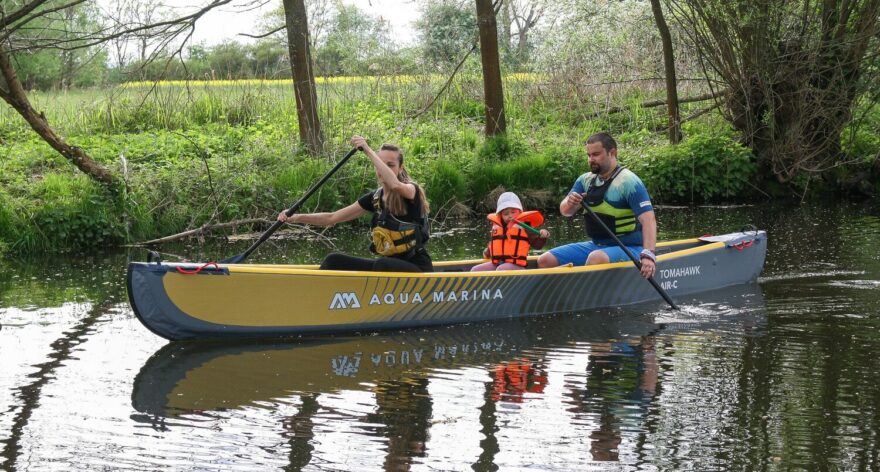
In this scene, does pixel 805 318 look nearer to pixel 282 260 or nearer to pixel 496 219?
pixel 496 219

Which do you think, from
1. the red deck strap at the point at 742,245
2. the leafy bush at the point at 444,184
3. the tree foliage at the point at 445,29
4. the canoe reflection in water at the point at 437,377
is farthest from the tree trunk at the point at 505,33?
the canoe reflection in water at the point at 437,377

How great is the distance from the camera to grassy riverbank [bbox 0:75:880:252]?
36.1ft

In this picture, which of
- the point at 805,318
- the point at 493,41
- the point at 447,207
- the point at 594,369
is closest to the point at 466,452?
the point at 594,369

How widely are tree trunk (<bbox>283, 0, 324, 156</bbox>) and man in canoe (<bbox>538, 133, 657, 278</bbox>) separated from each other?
547 cm

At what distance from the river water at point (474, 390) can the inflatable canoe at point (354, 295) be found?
116mm

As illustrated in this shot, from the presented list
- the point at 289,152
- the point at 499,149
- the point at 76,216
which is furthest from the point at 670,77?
the point at 76,216

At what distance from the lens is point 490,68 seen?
13609 millimetres

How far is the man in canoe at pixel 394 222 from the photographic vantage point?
6.66 meters

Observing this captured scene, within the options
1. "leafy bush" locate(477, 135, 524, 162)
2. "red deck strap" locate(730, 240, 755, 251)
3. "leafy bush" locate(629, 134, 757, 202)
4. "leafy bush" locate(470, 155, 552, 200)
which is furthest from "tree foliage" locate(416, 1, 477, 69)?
"red deck strap" locate(730, 240, 755, 251)

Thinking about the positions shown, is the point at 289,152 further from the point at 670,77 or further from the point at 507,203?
the point at 507,203

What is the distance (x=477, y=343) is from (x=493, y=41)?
7.30 m

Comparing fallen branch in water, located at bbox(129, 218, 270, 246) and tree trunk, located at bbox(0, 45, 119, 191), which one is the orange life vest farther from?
tree trunk, located at bbox(0, 45, 119, 191)

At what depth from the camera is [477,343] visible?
680 centimetres

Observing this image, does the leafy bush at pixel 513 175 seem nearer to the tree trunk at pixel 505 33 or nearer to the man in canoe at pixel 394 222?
the man in canoe at pixel 394 222
